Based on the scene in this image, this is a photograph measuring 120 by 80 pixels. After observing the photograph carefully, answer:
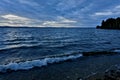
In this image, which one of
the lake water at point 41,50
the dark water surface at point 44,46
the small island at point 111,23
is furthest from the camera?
the small island at point 111,23

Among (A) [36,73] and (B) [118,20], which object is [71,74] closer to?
(A) [36,73]

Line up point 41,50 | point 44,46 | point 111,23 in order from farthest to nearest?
point 111,23, point 44,46, point 41,50

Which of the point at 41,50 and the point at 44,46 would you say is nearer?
the point at 41,50

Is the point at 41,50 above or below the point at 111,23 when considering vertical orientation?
below

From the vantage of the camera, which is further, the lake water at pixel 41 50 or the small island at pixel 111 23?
the small island at pixel 111 23

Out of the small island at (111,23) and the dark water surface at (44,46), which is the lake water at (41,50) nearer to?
the dark water surface at (44,46)

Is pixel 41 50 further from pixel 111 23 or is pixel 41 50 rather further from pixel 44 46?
pixel 111 23

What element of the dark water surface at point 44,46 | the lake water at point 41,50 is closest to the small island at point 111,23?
the dark water surface at point 44,46

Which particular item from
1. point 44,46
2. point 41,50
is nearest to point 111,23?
point 44,46

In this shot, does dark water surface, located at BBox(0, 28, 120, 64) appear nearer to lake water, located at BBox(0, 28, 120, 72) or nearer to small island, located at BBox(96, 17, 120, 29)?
lake water, located at BBox(0, 28, 120, 72)

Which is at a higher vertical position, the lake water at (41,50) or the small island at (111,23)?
the small island at (111,23)

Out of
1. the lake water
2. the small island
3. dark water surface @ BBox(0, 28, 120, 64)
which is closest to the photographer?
the lake water

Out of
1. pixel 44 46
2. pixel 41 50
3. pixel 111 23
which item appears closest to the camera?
pixel 41 50

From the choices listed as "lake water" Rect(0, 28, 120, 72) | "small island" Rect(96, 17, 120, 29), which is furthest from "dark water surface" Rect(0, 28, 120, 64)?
"small island" Rect(96, 17, 120, 29)
